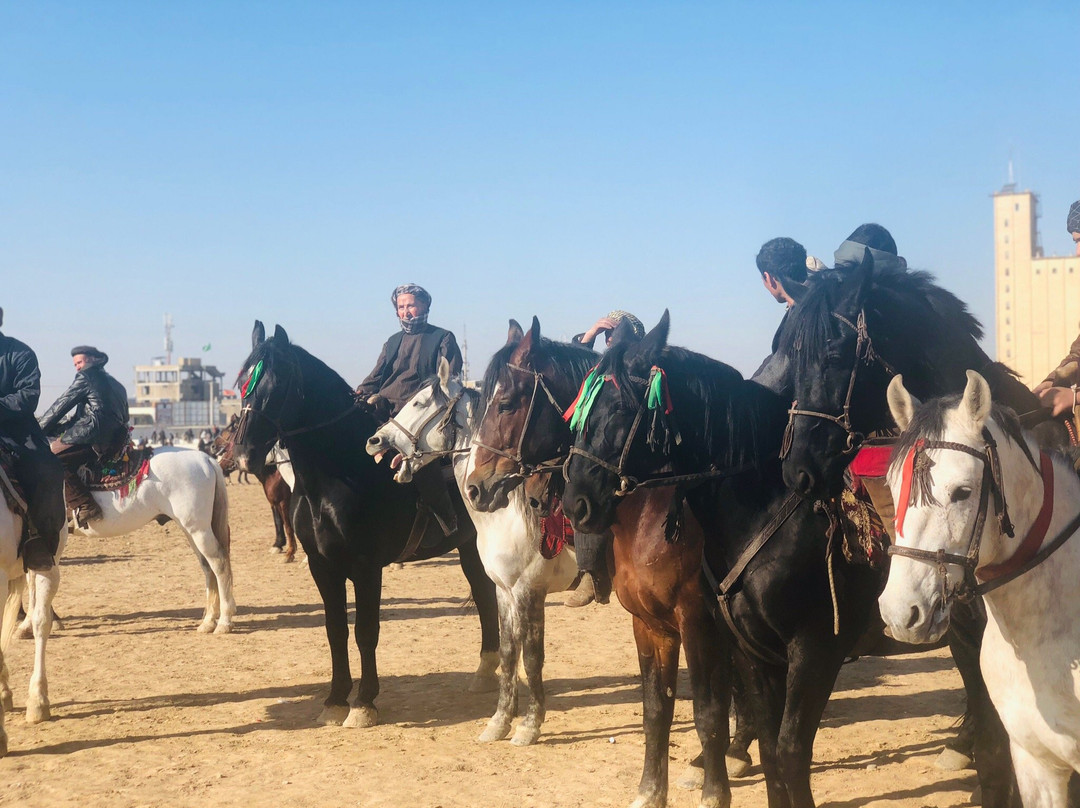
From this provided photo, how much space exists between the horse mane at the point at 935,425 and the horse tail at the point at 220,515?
362 inches

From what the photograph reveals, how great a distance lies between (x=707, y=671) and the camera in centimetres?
479

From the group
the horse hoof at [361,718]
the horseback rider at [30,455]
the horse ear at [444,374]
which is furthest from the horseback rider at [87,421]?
the horse hoof at [361,718]

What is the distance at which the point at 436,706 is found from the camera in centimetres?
760

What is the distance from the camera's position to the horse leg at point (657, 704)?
5.09 m

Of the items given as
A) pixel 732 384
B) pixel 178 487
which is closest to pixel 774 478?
pixel 732 384

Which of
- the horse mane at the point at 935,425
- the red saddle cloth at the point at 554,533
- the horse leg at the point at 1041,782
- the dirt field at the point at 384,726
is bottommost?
the dirt field at the point at 384,726

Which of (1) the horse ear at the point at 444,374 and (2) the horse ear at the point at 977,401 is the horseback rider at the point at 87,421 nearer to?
(1) the horse ear at the point at 444,374

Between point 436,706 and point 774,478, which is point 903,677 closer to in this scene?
point 436,706

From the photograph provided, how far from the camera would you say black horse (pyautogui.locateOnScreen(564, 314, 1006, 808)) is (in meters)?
4.18

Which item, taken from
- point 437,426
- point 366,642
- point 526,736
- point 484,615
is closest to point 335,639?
point 366,642

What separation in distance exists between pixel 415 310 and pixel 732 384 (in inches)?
168

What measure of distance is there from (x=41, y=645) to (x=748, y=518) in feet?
19.4

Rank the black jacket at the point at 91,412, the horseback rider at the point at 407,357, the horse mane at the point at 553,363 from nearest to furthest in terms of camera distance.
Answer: the horse mane at the point at 553,363 → the horseback rider at the point at 407,357 → the black jacket at the point at 91,412

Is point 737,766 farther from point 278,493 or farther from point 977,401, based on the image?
point 278,493
